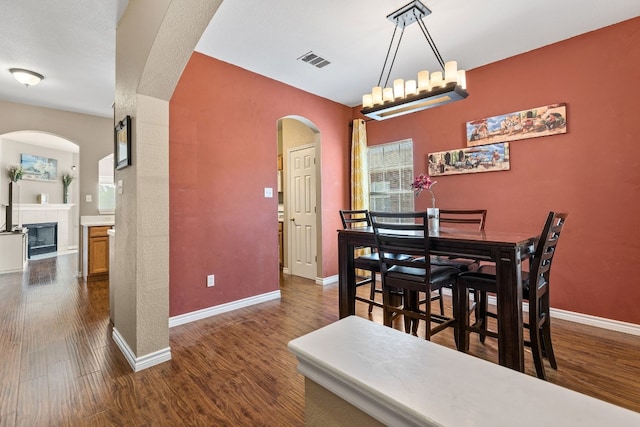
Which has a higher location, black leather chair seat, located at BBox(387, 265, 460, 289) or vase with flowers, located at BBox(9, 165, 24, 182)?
vase with flowers, located at BBox(9, 165, 24, 182)

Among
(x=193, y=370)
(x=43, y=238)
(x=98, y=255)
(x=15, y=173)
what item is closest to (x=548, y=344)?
(x=193, y=370)

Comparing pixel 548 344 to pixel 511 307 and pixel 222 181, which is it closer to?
pixel 511 307

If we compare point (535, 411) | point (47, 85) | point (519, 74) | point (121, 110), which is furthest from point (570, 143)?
point (47, 85)

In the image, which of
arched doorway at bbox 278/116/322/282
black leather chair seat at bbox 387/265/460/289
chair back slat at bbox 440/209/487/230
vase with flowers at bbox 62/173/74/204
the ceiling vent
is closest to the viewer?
black leather chair seat at bbox 387/265/460/289

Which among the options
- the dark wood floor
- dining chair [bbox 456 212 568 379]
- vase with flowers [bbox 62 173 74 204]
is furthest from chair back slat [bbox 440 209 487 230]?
vase with flowers [bbox 62 173 74 204]

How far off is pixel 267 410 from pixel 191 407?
0.44m

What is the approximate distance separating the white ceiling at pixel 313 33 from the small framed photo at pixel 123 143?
98 cm

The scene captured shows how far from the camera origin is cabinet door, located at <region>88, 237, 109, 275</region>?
463 cm

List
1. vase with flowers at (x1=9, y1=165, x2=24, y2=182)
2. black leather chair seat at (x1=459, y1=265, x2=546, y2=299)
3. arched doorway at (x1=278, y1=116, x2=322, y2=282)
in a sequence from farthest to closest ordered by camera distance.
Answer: vase with flowers at (x1=9, y1=165, x2=24, y2=182)
arched doorway at (x1=278, y1=116, x2=322, y2=282)
black leather chair seat at (x1=459, y1=265, x2=546, y2=299)

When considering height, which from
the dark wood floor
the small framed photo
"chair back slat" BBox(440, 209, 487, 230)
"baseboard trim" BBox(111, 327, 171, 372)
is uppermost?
the small framed photo

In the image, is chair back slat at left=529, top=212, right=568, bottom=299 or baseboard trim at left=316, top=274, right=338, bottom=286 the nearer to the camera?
chair back slat at left=529, top=212, right=568, bottom=299

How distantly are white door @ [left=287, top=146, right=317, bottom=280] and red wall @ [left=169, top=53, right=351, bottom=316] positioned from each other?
873mm

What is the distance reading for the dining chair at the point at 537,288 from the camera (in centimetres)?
186

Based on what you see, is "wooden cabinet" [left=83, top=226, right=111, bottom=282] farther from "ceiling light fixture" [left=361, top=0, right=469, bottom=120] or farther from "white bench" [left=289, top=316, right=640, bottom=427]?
"white bench" [left=289, top=316, right=640, bottom=427]
